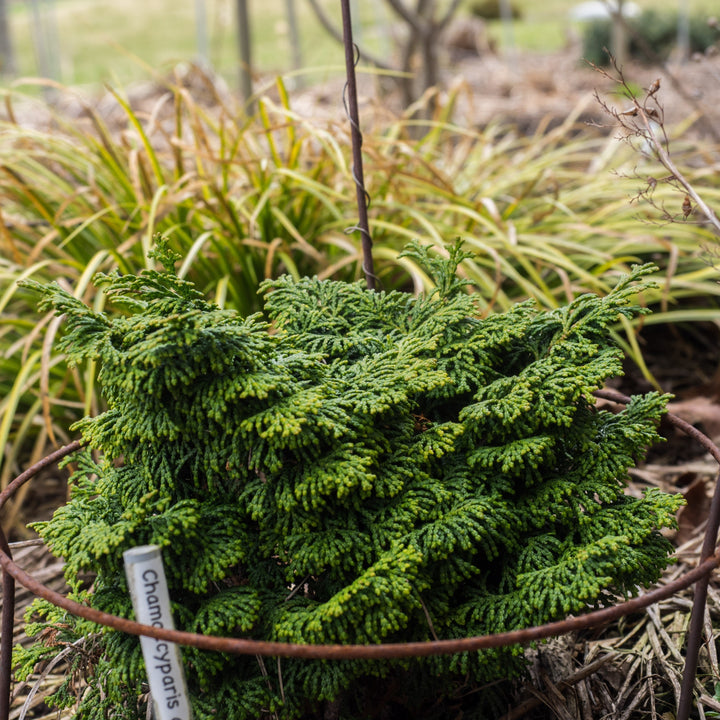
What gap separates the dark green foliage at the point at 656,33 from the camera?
27.7ft

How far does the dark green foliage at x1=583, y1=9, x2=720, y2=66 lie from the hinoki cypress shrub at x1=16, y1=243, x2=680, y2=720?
8614 millimetres

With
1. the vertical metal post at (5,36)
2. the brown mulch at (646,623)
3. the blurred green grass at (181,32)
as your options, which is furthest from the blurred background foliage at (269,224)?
the vertical metal post at (5,36)

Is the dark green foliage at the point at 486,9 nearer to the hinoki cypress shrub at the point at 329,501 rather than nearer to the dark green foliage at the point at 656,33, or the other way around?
the dark green foliage at the point at 656,33

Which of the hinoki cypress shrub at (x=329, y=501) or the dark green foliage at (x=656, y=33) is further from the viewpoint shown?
the dark green foliage at (x=656, y=33)

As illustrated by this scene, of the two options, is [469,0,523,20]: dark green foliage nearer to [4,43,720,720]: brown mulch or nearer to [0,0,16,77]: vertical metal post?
[0,0,16,77]: vertical metal post

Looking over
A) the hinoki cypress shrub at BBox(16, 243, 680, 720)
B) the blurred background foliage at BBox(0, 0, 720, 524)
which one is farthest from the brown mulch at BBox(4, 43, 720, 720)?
the hinoki cypress shrub at BBox(16, 243, 680, 720)

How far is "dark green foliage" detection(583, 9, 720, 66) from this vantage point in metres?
8.45

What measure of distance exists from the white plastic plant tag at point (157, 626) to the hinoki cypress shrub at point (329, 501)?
2.0 inches

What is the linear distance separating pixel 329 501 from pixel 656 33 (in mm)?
10247

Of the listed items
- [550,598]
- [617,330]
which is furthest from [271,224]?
[550,598]

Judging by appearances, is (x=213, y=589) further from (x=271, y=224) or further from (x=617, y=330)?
(x=617, y=330)

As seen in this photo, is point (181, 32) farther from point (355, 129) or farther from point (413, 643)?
point (413, 643)

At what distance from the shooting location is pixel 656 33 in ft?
30.2

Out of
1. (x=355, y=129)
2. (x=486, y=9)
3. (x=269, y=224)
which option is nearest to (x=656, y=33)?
(x=486, y=9)
